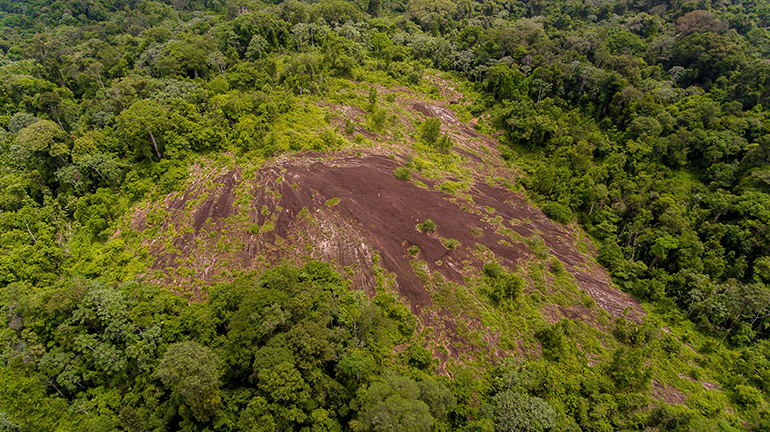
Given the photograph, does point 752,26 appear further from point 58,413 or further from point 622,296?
point 58,413

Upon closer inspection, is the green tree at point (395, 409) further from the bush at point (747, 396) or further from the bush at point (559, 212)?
the bush at point (559, 212)

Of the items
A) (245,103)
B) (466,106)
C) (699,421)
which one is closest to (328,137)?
(245,103)

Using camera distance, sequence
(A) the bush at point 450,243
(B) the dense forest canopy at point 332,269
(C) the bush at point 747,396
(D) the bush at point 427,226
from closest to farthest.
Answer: (B) the dense forest canopy at point 332,269
(C) the bush at point 747,396
(A) the bush at point 450,243
(D) the bush at point 427,226

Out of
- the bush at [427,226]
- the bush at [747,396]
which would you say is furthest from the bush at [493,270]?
the bush at [747,396]

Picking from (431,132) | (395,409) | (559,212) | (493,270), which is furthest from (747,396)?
(431,132)

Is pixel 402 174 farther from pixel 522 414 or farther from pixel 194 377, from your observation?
pixel 194 377

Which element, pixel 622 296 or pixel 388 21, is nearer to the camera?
pixel 622 296

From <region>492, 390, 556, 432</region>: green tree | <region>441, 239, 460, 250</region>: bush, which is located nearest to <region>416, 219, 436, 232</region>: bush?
<region>441, 239, 460, 250</region>: bush
